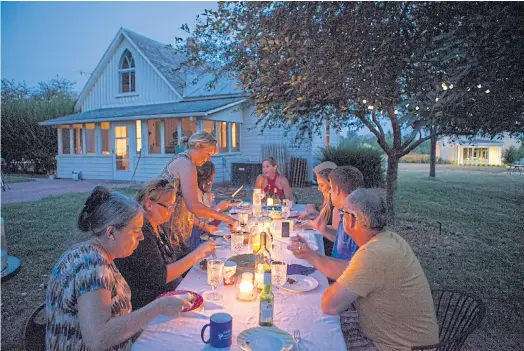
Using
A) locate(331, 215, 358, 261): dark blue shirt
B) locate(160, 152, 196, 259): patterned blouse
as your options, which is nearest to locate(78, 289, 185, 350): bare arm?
locate(160, 152, 196, 259): patterned blouse

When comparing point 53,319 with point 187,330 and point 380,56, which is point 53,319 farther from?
point 380,56

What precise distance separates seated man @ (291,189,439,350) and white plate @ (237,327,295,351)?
0.37 m

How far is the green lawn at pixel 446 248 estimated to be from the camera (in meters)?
4.12

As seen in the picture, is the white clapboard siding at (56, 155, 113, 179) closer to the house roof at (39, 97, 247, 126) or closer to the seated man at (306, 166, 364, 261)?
the house roof at (39, 97, 247, 126)

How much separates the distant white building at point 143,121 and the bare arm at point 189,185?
11264 millimetres

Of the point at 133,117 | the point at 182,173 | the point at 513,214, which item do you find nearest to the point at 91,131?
the point at 133,117

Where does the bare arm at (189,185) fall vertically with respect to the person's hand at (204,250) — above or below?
above

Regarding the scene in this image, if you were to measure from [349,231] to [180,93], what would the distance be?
55.9 feet

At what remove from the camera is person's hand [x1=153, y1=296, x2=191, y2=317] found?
6.15 feet

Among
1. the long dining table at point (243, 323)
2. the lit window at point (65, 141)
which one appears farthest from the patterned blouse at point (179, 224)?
the lit window at point (65, 141)

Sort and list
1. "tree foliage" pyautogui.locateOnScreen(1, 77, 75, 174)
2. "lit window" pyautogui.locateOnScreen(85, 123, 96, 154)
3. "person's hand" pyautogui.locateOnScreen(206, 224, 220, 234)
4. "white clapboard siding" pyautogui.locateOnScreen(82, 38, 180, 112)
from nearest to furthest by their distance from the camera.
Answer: "person's hand" pyautogui.locateOnScreen(206, 224, 220, 234)
"white clapboard siding" pyautogui.locateOnScreen(82, 38, 180, 112)
"lit window" pyautogui.locateOnScreen(85, 123, 96, 154)
"tree foliage" pyautogui.locateOnScreen(1, 77, 75, 174)

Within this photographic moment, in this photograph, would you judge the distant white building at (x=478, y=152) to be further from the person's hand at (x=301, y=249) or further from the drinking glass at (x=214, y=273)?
the drinking glass at (x=214, y=273)

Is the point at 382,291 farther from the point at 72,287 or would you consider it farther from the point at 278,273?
the point at 72,287

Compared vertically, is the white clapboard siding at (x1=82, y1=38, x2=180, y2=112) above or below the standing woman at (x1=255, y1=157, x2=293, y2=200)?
above
